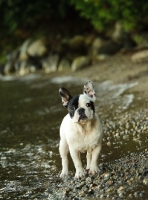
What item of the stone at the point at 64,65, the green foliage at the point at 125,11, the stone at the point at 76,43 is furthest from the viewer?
the stone at the point at 76,43

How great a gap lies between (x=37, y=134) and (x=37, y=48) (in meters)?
21.6

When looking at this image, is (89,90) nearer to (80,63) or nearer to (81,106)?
(81,106)

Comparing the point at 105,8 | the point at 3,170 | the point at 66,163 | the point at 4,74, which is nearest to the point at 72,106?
the point at 66,163

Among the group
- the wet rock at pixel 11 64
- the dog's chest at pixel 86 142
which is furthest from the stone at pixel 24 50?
the dog's chest at pixel 86 142

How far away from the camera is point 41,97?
18797 mm

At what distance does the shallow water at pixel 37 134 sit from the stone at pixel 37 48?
1038 cm

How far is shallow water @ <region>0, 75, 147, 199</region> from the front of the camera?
309 inches

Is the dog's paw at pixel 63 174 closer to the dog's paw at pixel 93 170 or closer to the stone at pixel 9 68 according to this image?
the dog's paw at pixel 93 170

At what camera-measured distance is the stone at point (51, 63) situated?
30.1 m

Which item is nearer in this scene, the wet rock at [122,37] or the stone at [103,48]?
the wet rock at [122,37]

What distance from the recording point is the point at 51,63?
1209 inches

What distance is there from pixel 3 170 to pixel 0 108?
901 centimetres

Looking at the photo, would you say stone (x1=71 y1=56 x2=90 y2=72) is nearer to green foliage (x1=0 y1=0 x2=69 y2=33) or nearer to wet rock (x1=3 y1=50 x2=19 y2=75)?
green foliage (x1=0 y1=0 x2=69 y2=33)

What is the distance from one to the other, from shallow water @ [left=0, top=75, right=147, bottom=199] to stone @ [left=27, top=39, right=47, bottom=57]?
10.4 metres
